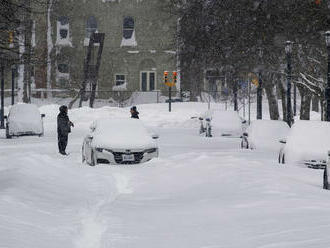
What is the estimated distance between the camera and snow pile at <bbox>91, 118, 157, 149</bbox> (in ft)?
58.5

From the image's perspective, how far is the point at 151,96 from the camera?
62.8 metres

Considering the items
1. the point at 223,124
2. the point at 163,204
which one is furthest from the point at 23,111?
the point at 163,204

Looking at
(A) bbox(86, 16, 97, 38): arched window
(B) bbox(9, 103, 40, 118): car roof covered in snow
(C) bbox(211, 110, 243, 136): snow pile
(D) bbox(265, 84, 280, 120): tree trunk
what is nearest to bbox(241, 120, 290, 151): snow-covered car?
(C) bbox(211, 110, 243, 136): snow pile

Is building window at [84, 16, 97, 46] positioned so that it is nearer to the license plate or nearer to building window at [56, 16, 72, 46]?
building window at [56, 16, 72, 46]

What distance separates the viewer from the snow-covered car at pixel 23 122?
31438mm

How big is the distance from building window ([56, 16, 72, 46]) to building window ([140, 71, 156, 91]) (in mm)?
7558

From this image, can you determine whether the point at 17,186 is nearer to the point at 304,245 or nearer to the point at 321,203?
the point at 321,203

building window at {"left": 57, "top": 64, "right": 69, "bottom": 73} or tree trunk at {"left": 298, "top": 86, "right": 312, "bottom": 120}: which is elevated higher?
building window at {"left": 57, "top": 64, "right": 69, "bottom": 73}

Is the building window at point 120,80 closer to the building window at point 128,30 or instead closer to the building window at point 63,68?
the building window at point 128,30

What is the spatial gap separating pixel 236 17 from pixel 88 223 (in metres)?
17.4

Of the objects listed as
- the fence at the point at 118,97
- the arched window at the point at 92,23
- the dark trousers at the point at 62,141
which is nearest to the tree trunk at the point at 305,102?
the dark trousers at the point at 62,141

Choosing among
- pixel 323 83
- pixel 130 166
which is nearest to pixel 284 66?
pixel 323 83

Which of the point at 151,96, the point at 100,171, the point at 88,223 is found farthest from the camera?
the point at 151,96

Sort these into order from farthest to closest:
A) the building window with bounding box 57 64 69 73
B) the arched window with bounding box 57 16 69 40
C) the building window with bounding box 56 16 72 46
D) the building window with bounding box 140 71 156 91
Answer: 1. the arched window with bounding box 57 16 69 40
2. the building window with bounding box 56 16 72 46
3. the building window with bounding box 140 71 156 91
4. the building window with bounding box 57 64 69 73
